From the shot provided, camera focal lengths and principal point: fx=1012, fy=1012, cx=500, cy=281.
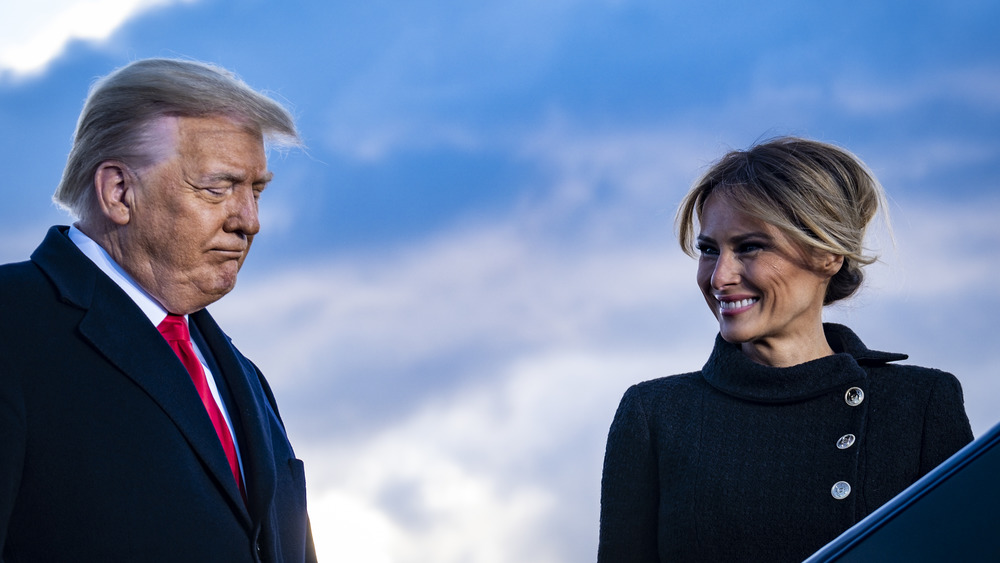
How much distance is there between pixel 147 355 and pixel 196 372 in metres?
0.25

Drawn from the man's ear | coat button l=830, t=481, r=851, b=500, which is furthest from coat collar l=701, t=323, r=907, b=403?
the man's ear

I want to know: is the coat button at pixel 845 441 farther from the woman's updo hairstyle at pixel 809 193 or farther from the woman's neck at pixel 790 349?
the woman's updo hairstyle at pixel 809 193

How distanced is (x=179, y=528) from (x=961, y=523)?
6.48 ft

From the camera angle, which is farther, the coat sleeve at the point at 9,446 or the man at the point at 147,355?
the man at the point at 147,355

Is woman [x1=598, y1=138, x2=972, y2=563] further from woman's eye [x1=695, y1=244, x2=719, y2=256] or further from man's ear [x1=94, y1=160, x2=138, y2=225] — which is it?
man's ear [x1=94, y1=160, x2=138, y2=225]

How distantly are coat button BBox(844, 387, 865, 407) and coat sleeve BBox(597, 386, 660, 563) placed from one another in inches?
29.3

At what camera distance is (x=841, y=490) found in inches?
140

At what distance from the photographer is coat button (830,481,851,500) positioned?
3.54 meters

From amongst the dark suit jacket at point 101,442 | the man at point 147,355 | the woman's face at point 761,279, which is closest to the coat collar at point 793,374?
the woman's face at point 761,279

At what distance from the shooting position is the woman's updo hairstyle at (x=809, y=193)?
3.71m

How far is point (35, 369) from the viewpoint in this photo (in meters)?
2.71

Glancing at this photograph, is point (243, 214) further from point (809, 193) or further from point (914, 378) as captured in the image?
point (914, 378)

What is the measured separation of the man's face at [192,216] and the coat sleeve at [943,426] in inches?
96.4

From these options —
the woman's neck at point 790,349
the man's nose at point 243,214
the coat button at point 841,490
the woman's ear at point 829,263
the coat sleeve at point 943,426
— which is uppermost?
the man's nose at point 243,214
